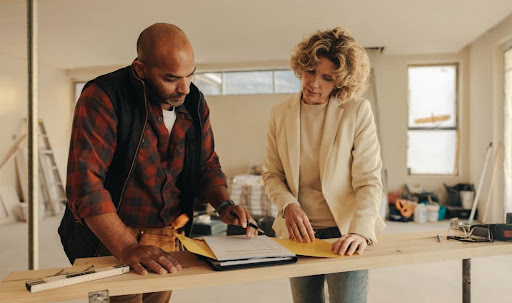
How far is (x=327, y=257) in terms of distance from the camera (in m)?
1.23

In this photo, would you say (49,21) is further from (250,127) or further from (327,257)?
(327,257)

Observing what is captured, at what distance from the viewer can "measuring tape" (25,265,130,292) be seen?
1.01 meters

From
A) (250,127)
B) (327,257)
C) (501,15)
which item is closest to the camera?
(327,257)

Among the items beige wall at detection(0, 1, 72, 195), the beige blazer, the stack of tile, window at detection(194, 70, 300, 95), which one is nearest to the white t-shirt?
the beige blazer

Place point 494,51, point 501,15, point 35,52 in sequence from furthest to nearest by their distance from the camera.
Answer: point 494,51 < point 501,15 < point 35,52

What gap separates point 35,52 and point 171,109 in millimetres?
2815

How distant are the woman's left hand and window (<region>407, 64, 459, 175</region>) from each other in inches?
248

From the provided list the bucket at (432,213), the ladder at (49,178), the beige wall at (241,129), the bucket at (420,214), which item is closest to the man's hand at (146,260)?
the bucket at (420,214)

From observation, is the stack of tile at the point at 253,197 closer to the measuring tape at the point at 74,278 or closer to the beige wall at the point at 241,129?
the beige wall at the point at 241,129

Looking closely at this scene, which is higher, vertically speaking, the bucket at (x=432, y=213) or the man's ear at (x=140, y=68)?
the man's ear at (x=140, y=68)

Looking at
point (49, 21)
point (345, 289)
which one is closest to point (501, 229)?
point (345, 289)

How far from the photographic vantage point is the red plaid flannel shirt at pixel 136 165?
111 centimetres

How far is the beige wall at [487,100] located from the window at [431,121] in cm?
38

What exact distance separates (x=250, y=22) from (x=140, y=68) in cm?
435
